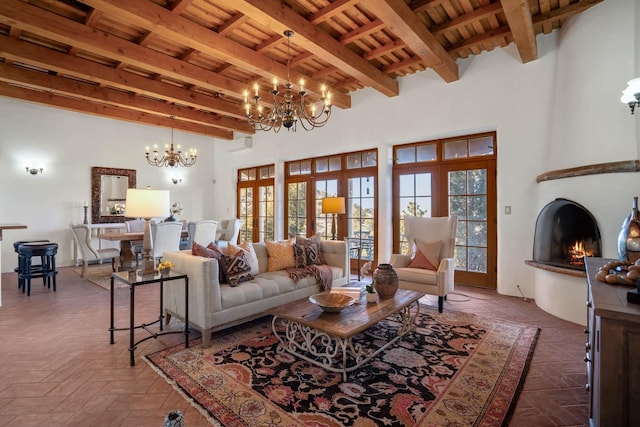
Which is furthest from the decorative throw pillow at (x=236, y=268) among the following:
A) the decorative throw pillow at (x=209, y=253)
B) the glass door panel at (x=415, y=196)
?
the glass door panel at (x=415, y=196)

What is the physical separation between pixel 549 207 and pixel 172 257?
4.32m

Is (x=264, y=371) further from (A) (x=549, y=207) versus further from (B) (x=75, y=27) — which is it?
(B) (x=75, y=27)

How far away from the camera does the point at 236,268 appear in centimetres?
306

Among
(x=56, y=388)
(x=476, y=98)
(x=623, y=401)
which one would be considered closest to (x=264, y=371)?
(x=56, y=388)

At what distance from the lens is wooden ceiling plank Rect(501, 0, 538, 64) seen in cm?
296

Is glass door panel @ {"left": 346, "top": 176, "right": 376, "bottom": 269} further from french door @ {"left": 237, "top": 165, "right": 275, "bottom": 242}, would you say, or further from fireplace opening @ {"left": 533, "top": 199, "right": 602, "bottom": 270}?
fireplace opening @ {"left": 533, "top": 199, "right": 602, "bottom": 270}

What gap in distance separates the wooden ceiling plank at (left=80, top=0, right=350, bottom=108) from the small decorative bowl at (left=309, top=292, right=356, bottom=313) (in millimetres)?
3174

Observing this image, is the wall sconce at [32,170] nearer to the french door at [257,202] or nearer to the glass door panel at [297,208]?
the french door at [257,202]

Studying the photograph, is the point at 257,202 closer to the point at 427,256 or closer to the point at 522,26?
the point at 427,256

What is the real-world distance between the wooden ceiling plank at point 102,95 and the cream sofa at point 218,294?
404 centimetres

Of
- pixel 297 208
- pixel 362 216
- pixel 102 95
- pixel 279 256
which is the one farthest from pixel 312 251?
pixel 102 95

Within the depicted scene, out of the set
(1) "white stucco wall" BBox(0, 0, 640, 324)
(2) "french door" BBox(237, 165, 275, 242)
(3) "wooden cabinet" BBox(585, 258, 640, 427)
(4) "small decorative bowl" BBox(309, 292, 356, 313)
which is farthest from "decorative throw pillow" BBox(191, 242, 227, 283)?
(2) "french door" BBox(237, 165, 275, 242)

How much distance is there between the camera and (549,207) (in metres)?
3.77

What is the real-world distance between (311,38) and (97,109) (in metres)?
5.04
